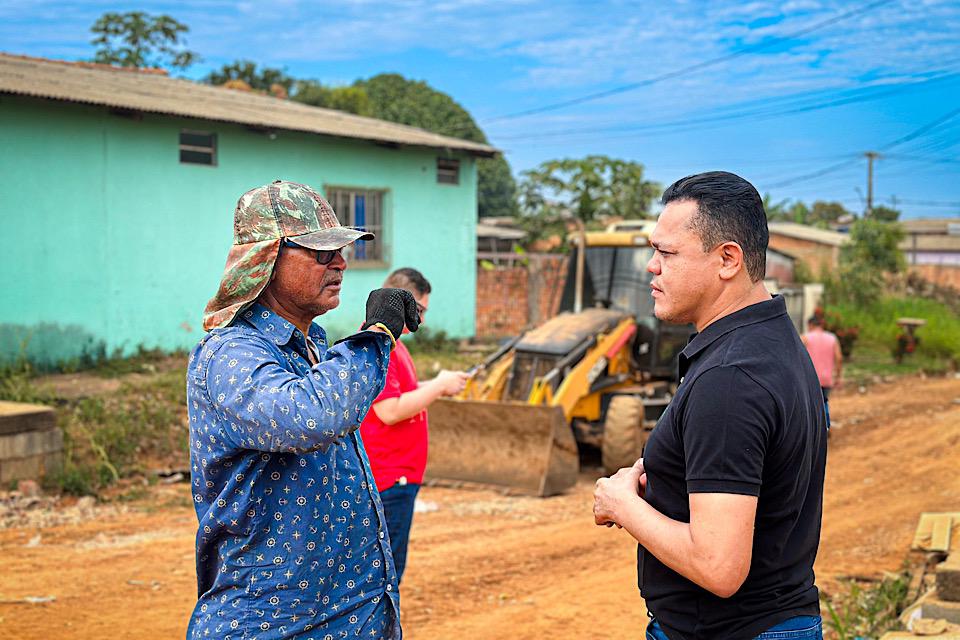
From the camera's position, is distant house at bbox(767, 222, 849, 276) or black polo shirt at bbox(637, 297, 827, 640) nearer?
black polo shirt at bbox(637, 297, 827, 640)

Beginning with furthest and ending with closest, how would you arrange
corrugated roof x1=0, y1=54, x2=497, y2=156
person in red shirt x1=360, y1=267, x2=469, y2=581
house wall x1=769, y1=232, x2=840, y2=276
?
house wall x1=769, y1=232, x2=840, y2=276 → corrugated roof x1=0, y1=54, x2=497, y2=156 → person in red shirt x1=360, y1=267, x2=469, y2=581

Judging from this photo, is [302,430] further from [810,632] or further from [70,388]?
[70,388]

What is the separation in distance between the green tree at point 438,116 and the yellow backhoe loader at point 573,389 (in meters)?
22.3

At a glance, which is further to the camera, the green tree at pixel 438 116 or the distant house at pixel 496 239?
the green tree at pixel 438 116

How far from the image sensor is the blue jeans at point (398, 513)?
407cm

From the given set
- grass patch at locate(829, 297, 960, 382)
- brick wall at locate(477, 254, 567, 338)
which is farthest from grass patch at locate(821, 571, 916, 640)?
brick wall at locate(477, 254, 567, 338)

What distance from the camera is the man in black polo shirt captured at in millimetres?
1950

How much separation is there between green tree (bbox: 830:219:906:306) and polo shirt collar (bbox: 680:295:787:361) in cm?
2232

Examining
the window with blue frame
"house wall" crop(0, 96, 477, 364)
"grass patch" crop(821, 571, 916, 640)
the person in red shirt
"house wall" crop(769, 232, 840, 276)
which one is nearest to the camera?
the person in red shirt

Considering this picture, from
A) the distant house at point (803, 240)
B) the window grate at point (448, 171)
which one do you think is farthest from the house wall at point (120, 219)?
the distant house at point (803, 240)

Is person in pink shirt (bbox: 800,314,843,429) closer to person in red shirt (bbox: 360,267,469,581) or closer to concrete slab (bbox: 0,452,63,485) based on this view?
person in red shirt (bbox: 360,267,469,581)

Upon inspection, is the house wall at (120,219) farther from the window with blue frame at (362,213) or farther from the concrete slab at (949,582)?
the concrete slab at (949,582)

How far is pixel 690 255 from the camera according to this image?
7.04 feet

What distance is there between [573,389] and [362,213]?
842 cm
